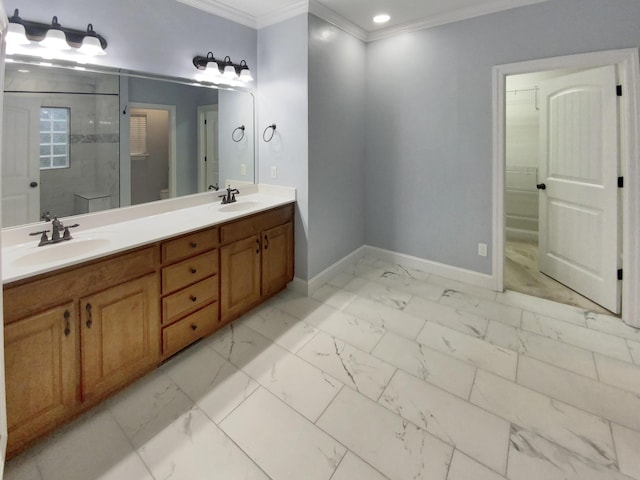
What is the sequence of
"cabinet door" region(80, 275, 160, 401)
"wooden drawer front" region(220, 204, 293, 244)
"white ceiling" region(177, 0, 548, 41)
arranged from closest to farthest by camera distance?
"cabinet door" region(80, 275, 160, 401)
"wooden drawer front" region(220, 204, 293, 244)
"white ceiling" region(177, 0, 548, 41)

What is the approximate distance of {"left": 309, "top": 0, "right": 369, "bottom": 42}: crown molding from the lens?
111 inches

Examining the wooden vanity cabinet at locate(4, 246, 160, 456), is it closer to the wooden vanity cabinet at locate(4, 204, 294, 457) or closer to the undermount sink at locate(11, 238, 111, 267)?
the wooden vanity cabinet at locate(4, 204, 294, 457)

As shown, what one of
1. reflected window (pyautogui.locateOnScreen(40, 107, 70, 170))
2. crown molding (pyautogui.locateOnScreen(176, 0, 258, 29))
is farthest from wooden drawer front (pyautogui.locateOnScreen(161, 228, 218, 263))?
crown molding (pyautogui.locateOnScreen(176, 0, 258, 29))

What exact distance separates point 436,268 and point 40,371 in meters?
3.28

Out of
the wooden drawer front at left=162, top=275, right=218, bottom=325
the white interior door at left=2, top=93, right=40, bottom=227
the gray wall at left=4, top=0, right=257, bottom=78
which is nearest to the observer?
the white interior door at left=2, top=93, right=40, bottom=227

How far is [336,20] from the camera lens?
3.13 metres

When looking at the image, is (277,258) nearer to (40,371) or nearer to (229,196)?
(229,196)

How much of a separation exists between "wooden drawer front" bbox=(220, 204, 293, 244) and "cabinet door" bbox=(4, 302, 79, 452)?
3.39 feet

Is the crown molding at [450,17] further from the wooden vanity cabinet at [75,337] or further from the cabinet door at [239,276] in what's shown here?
the wooden vanity cabinet at [75,337]

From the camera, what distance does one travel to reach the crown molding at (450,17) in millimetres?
2834

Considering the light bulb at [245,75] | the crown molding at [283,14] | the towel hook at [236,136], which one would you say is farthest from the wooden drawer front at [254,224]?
the crown molding at [283,14]

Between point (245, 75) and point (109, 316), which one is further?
point (245, 75)

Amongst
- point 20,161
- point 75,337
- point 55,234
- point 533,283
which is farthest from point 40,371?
point 533,283

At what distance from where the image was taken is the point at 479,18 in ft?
9.87
